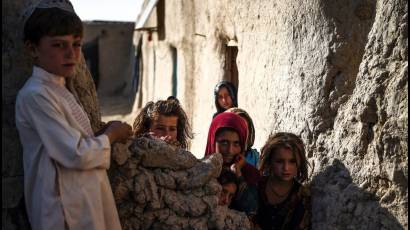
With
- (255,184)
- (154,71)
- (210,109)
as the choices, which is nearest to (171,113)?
(255,184)

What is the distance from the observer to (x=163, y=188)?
2.69m

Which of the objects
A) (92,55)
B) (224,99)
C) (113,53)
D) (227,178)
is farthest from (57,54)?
(113,53)

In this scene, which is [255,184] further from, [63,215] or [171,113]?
[63,215]

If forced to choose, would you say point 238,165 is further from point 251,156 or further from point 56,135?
point 56,135

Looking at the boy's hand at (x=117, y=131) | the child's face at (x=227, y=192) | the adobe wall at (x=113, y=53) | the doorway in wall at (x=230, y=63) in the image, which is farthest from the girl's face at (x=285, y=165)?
the adobe wall at (x=113, y=53)

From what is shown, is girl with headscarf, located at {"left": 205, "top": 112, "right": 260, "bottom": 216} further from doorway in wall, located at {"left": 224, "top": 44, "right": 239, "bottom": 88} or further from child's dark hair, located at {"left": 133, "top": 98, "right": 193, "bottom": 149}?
doorway in wall, located at {"left": 224, "top": 44, "right": 239, "bottom": 88}

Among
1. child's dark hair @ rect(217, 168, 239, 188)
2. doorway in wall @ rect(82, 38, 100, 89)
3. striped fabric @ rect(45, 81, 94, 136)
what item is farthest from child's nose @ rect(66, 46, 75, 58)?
doorway in wall @ rect(82, 38, 100, 89)

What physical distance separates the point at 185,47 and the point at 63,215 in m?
6.12

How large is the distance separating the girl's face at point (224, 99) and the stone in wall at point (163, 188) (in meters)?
2.27

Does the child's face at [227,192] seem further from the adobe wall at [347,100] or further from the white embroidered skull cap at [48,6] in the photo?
the white embroidered skull cap at [48,6]

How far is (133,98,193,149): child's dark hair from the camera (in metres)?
3.52

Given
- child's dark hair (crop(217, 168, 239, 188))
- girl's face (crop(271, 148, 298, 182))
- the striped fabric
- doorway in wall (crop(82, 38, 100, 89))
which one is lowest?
doorway in wall (crop(82, 38, 100, 89))

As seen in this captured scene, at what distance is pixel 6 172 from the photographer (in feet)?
8.17

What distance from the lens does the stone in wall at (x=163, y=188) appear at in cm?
263
